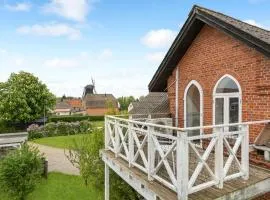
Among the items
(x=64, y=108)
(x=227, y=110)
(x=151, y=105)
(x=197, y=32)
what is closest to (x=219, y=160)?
(x=227, y=110)

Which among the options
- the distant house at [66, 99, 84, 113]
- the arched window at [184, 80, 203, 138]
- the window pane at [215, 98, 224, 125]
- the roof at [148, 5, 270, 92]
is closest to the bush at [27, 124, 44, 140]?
the roof at [148, 5, 270, 92]

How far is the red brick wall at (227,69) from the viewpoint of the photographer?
24.6ft

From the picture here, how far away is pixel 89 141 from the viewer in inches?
513

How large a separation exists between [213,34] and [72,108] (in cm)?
9237

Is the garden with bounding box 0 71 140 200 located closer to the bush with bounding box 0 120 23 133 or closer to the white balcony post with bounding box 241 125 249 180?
the white balcony post with bounding box 241 125 249 180

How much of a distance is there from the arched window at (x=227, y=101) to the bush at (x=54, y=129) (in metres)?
29.6

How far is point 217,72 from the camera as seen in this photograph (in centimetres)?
900

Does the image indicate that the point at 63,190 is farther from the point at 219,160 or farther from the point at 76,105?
the point at 76,105

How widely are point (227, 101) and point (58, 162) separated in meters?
16.8

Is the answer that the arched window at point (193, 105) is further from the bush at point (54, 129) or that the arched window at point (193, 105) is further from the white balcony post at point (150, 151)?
the bush at point (54, 129)

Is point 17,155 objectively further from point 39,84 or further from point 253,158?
point 39,84

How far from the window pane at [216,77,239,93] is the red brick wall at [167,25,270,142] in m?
0.20

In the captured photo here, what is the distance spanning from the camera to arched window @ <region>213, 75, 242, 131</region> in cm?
834

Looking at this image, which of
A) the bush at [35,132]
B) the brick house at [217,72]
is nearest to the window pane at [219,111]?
the brick house at [217,72]
